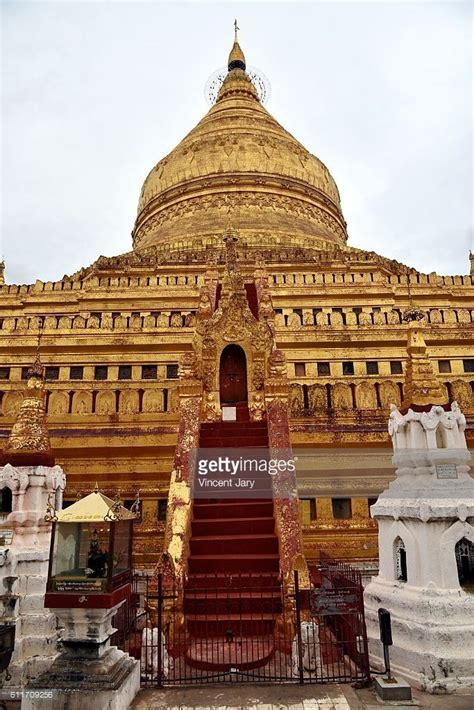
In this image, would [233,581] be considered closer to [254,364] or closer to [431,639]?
[431,639]

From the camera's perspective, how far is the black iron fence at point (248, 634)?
6.87 meters

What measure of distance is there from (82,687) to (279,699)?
2169 millimetres

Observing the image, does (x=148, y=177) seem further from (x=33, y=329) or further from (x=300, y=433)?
(x=300, y=433)

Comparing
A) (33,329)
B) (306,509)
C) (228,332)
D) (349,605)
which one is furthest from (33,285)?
(349,605)

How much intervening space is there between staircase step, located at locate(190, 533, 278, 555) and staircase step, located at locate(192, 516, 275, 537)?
29 centimetres

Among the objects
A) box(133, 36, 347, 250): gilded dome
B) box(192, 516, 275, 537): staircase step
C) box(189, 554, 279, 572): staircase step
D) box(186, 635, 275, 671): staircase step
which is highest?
box(133, 36, 347, 250): gilded dome

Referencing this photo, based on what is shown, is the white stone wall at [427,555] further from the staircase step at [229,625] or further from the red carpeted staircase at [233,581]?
the red carpeted staircase at [233,581]

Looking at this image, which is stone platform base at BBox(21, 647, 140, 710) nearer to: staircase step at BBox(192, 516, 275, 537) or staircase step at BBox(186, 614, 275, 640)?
staircase step at BBox(186, 614, 275, 640)

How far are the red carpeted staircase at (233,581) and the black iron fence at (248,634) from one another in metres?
0.02

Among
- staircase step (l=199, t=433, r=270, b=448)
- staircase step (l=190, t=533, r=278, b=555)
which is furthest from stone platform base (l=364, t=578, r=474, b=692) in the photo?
staircase step (l=199, t=433, r=270, b=448)

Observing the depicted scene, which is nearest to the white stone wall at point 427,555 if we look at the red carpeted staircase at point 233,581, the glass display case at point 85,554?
the red carpeted staircase at point 233,581

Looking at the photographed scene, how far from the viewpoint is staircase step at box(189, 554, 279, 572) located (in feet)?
28.3

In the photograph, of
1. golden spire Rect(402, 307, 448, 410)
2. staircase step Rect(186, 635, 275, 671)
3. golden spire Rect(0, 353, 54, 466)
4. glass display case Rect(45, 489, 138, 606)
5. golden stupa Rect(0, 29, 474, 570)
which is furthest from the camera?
golden stupa Rect(0, 29, 474, 570)

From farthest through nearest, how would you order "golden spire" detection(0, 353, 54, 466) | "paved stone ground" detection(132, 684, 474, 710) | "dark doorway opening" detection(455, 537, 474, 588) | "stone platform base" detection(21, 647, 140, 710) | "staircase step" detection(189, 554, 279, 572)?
"golden spire" detection(0, 353, 54, 466)
"staircase step" detection(189, 554, 279, 572)
"dark doorway opening" detection(455, 537, 474, 588)
"paved stone ground" detection(132, 684, 474, 710)
"stone platform base" detection(21, 647, 140, 710)
